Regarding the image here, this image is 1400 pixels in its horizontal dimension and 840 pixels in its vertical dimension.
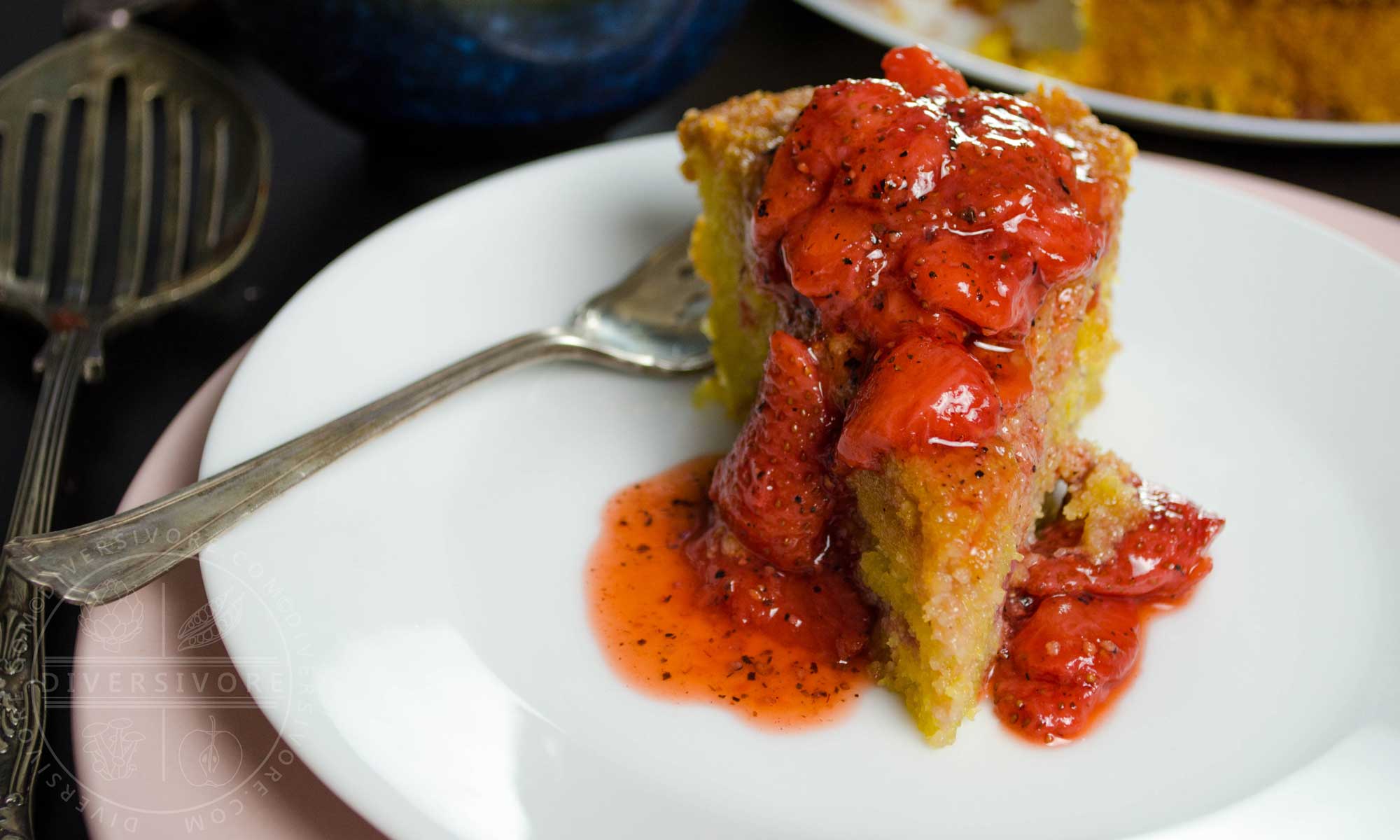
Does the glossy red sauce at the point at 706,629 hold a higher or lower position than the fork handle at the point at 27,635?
lower

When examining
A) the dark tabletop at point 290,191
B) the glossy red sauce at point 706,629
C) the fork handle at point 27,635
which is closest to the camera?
the fork handle at point 27,635

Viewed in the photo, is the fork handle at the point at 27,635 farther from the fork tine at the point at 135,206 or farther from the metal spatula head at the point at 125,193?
the fork tine at the point at 135,206

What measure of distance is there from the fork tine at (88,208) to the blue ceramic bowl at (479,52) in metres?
0.46

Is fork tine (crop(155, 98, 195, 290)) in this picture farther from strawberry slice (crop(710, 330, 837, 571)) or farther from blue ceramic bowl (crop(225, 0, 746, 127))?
strawberry slice (crop(710, 330, 837, 571))

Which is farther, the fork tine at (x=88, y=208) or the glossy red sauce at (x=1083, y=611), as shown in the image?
the fork tine at (x=88, y=208)

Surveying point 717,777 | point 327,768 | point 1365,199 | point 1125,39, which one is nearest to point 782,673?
point 717,777

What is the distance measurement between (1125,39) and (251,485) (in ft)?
12.0

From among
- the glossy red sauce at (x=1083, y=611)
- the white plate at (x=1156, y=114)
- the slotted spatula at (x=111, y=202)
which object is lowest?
the glossy red sauce at (x=1083, y=611)

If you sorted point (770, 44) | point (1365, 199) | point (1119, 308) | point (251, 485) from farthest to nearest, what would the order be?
point (770, 44), point (1365, 199), point (1119, 308), point (251, 485)

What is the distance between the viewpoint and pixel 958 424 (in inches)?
82.6

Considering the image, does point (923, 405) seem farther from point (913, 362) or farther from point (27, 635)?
point (27, 635)

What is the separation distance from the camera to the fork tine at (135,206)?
3.05 m

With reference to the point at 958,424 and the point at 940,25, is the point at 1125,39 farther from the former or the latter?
the point at 958,424

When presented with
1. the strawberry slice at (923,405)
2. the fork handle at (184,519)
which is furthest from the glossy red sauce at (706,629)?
the fork handle at (184,519)
